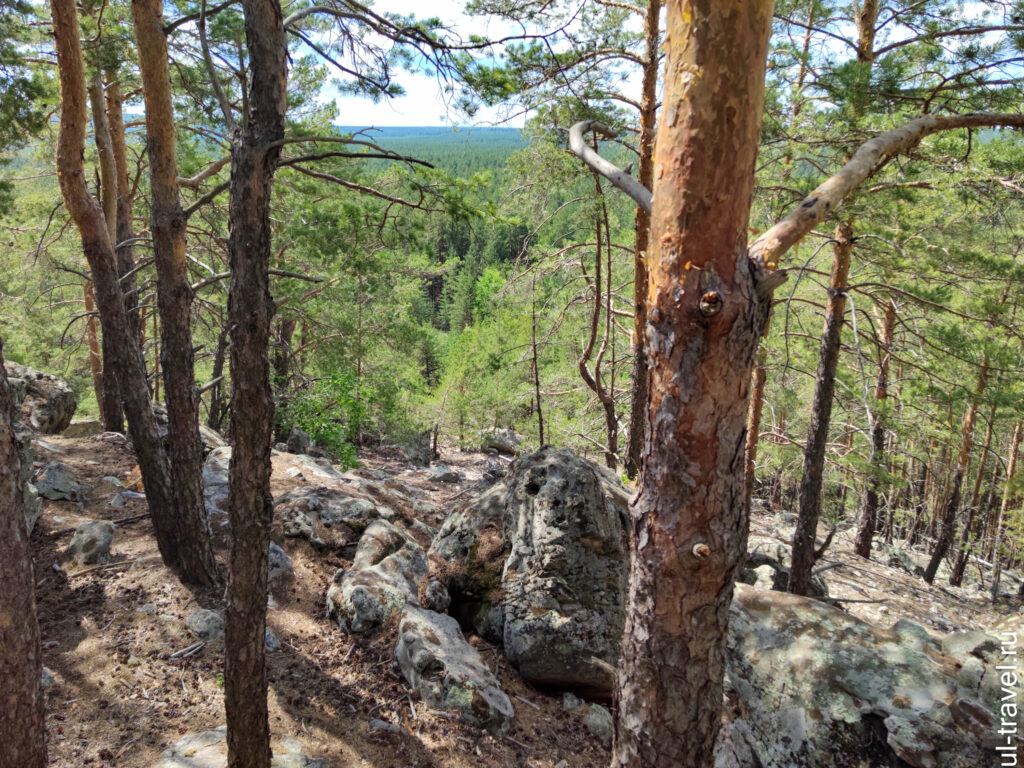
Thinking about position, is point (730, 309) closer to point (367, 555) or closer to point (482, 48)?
point (482, 48)

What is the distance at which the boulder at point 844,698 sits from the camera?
3426 millimetres

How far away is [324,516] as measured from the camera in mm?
5859

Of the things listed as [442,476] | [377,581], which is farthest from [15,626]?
[442,476]

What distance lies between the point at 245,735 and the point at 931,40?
7.70 meters

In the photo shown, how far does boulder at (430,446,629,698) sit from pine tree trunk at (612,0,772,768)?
2.13 m

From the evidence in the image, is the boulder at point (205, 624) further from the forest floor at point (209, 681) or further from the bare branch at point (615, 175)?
the bare branch at point (615, 175)

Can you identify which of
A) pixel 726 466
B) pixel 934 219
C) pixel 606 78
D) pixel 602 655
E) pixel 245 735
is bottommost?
pixel 602 655

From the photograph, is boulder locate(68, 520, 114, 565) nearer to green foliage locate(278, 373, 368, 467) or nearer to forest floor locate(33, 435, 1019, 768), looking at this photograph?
forest floor locate(33, 435, 1019, 768)

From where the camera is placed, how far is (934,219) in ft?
26.6

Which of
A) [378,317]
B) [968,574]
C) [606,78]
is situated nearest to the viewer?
[606,78]

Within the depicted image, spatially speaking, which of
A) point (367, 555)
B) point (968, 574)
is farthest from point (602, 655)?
point (968, 574)

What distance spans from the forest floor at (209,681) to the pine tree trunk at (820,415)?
4204 millimetres

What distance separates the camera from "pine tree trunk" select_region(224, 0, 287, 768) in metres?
2.49

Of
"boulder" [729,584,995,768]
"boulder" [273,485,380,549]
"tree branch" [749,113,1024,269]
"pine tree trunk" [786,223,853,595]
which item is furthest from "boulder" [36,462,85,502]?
"pine tree trunk" [786,223,853,595]
